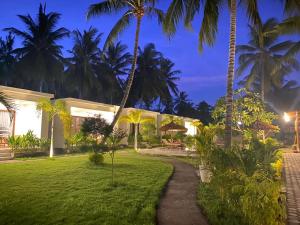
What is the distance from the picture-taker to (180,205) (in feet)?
20.3

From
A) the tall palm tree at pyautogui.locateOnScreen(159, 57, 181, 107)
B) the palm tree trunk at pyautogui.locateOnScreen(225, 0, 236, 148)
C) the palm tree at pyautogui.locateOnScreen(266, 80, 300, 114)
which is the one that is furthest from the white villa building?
the palm tree at pyautogui.locateOnScreen(266, 80, 300, 114)

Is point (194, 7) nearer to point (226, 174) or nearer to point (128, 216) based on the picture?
point (226, 174)

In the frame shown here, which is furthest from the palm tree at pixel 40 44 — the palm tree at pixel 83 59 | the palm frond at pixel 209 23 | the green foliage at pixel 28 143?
the palm frond at pixel 209 23

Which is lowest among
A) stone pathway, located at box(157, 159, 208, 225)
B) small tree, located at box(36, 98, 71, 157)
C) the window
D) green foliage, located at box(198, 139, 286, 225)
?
stone pathway, located at box(157, 159, 208, 225)

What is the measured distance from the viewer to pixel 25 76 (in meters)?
28.9

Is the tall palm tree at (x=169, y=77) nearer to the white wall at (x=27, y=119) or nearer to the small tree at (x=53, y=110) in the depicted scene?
the small tree at (x=53, y=110)

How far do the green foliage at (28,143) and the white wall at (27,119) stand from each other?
0.65m

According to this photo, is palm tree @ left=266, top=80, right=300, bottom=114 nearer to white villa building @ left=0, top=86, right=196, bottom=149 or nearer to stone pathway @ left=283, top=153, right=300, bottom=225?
white villa building @ left=0, top=86, right=196, bottom=149

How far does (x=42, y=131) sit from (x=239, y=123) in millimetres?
11163

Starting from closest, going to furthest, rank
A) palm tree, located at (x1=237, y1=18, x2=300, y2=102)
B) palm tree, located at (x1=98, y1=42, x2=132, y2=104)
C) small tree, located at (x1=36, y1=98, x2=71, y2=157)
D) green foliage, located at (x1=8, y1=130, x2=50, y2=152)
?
1. green foliage, located at (x1=8, y1=130, x2=50, y2=152)
2. small tree, located at (x1=36, y1=98, x2=71, y2=157)
3. palm tree, located at (x1=237, y1=18, x2=300, y2=102)
4. palm tree, located at (x1=98, y1=42, x2=132, y2=104)

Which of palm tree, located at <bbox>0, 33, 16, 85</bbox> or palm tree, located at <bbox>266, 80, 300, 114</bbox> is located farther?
palm tree, located at <bbox>266, 80, 300, 114</bbox>

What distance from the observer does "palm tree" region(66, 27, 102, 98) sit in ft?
104

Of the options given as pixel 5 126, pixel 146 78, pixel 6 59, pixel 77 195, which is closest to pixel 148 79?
pixel 146 78

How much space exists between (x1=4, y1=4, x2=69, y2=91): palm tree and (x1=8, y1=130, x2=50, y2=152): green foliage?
13496 millimetres
